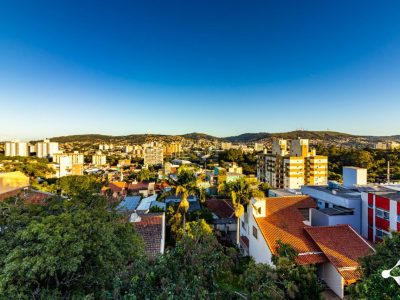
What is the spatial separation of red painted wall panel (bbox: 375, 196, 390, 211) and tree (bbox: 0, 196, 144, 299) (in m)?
14.8

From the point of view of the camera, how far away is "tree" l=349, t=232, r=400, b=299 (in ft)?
14.7

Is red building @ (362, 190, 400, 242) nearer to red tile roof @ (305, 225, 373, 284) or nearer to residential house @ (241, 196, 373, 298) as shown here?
red tile roof @ (305, 225, 373, 284)

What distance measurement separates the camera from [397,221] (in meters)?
14.5

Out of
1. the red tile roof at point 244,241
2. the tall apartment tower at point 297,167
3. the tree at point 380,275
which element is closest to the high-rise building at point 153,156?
the tall apartment tower at point 297,167

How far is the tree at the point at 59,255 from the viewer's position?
6.01 m

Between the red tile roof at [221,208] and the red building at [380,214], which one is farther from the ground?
the red building at [380,214]

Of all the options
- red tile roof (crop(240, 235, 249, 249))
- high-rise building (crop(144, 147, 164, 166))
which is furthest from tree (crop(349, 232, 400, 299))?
high-rise building (crop(144, 147, 164, 166))

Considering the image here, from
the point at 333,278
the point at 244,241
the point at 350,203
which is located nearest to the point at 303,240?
the point at 333,278

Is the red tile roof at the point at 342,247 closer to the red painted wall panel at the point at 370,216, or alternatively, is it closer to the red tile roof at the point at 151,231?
the red painted wall panel at the point at 370,216

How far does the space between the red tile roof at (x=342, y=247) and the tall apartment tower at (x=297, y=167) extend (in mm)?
36161

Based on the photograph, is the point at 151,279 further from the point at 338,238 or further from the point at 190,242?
the point at 338,238

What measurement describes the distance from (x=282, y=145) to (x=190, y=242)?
51789mm

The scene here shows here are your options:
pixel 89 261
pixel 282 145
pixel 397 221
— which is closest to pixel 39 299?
pixel 89 261

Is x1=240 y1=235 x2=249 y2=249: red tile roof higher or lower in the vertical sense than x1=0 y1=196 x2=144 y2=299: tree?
lower
